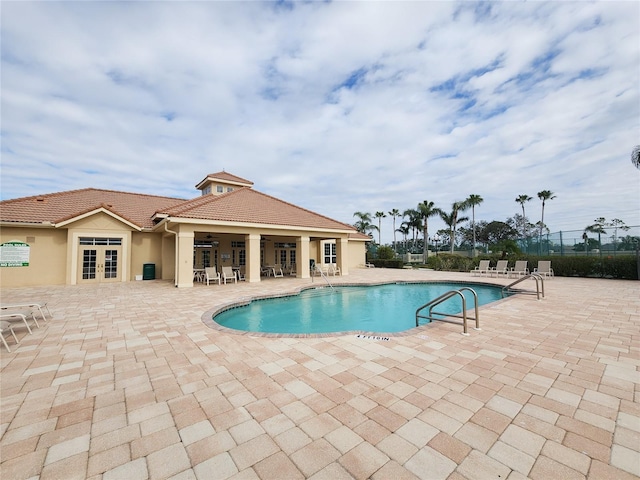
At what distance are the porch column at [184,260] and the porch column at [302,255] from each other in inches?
255

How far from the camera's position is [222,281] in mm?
15648

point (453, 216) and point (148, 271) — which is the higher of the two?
point (453, 216)

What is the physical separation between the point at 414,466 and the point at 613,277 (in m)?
22.1

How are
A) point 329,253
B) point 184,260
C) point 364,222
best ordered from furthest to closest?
point 364,222 < point 329,253 < point 184,260

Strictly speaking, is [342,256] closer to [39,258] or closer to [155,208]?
[155,208]

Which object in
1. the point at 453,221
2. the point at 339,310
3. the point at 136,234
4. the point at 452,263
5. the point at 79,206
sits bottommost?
the point at 339,310

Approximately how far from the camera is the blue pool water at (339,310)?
26.7 feet

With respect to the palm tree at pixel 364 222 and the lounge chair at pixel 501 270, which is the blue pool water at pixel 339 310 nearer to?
the lounge chair at pixel 501 270

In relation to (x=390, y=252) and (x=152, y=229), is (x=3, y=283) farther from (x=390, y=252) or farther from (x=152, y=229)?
(x=390, y=252)

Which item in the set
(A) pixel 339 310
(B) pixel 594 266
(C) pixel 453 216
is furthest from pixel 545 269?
(C) pixel 453 216

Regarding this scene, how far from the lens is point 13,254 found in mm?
12055

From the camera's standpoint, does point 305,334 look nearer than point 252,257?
Yes

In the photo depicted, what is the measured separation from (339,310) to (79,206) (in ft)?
56.1

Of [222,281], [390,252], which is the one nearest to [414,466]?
[222,281]
